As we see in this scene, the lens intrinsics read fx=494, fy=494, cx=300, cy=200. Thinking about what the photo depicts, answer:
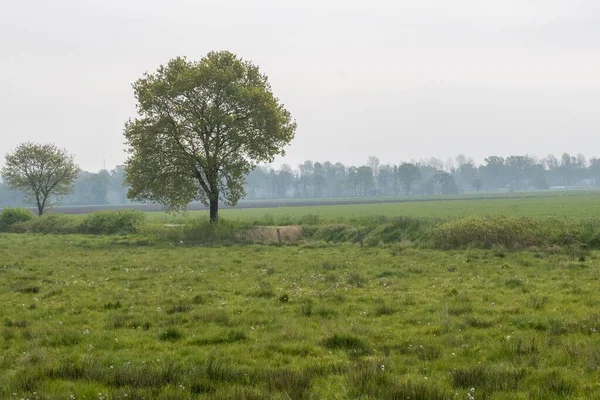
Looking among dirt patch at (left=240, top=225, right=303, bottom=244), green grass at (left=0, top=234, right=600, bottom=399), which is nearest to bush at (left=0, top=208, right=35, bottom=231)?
dirt patch at (left=240, top=225, right=303, bottom=244)

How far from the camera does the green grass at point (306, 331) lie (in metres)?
7.20

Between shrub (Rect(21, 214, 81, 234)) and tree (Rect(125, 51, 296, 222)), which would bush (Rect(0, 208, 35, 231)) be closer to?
shrub (Rect(21, 214, 81, 234))

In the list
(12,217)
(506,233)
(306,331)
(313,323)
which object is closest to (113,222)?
(12,217)

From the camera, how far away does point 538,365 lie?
803 cm

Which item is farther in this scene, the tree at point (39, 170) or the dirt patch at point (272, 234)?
the tree at point (39, 170)

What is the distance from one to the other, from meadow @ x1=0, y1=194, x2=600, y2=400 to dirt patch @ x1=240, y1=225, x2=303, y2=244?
28.4 ft

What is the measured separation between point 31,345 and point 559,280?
52.6 feet

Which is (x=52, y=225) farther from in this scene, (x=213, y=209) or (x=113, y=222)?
(x=213, y=209)

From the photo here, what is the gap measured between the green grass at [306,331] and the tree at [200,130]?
16568mm

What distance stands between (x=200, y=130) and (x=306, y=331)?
101ft

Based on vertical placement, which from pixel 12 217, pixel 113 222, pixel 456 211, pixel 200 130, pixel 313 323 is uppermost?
pixel 200 130

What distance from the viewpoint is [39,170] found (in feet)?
205

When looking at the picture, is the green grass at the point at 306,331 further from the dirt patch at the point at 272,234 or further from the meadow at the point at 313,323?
the dirt patch at the point at 272,234

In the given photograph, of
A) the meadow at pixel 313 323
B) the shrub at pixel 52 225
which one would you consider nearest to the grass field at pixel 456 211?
the shrub at pixel 52 225
